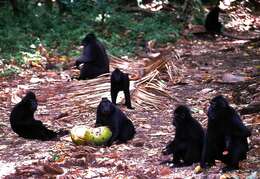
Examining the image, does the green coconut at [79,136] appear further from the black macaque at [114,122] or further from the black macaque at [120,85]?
the black macaque at [120,85]

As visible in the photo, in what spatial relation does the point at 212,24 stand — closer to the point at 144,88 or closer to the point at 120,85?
the point at 144,88

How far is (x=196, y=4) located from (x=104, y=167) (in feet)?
45.2

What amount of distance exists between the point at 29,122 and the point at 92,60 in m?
4.04

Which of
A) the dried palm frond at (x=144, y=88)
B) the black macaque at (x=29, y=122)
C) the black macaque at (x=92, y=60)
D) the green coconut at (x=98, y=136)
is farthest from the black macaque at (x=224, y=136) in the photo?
the black macaque at (x=92, y=60)

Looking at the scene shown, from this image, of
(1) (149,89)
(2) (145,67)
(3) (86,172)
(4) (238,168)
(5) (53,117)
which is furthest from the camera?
(2) (145,67)

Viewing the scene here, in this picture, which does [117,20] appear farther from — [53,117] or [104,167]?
[104,167]

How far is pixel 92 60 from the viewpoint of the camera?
476 inches

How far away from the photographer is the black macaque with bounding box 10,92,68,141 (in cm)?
819

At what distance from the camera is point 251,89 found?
32.7ft

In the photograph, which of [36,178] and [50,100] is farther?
[50,100]

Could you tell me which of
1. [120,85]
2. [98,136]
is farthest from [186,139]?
[120,85]

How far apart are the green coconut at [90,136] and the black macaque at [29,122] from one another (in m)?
0.64

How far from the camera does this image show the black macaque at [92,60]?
1188cm

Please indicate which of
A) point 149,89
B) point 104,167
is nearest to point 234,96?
point 149,89
